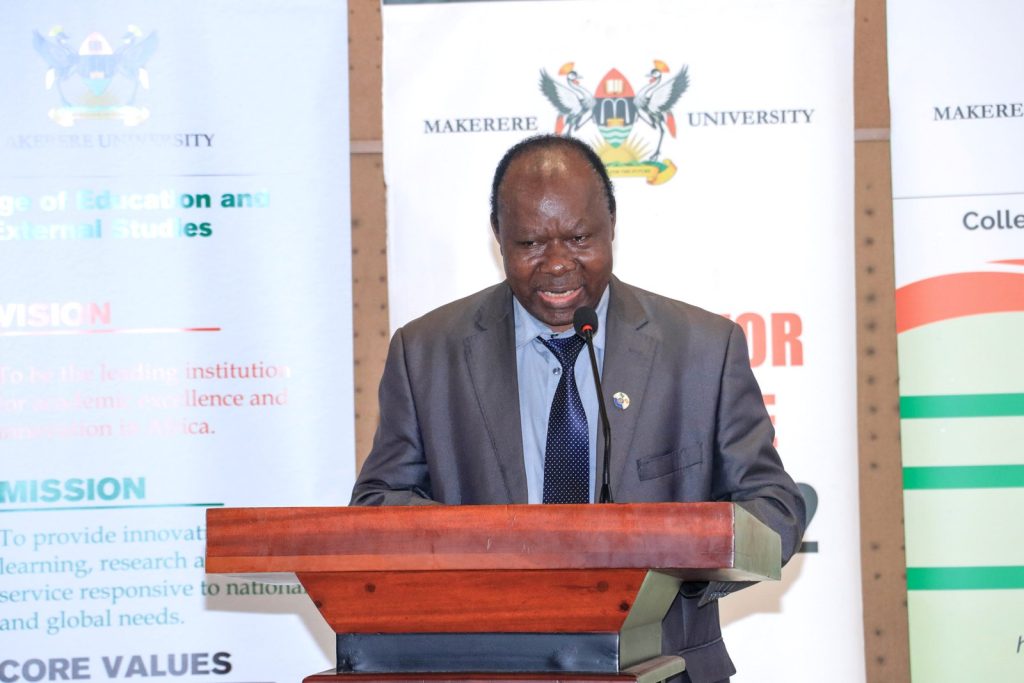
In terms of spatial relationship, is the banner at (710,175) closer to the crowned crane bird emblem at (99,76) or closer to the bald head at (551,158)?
the crowned crane bird emblem at (99,76)

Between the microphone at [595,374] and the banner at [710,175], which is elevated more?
the banner at [710,175]

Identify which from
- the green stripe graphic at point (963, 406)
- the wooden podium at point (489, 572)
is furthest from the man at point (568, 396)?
the green stripe graphic at point (963, 406)

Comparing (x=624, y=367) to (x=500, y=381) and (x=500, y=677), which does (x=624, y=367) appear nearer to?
(x=500, y=381)

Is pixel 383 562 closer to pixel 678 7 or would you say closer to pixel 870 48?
pixel 678 7

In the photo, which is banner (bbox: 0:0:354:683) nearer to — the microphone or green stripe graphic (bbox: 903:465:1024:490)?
green stripe graphic (bbox: 903:465:1024:490)

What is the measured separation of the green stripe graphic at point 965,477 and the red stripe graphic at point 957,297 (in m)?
0.50

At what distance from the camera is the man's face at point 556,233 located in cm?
262

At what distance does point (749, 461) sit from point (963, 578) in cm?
202

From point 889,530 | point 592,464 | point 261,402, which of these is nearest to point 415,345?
point 592,464

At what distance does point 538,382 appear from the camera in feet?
8.93

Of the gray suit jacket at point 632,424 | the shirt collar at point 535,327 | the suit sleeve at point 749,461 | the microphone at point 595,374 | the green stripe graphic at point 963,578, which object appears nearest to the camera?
the microphone at point 595,374

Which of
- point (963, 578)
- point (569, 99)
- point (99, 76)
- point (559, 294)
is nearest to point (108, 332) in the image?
point (99, 76)

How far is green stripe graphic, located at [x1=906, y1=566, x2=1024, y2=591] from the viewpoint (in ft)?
13.5

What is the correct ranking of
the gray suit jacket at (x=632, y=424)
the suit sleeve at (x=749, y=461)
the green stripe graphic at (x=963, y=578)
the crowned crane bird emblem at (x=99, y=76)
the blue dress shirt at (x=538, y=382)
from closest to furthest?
the suit sleeve at (x=749, y=461), the gray suit jacket at (x=632, y=424), the blue dress shirt at (x=538, y=382), the green stripe graphic at (x=963, y=578), the crowned crane bird emblem at (x=99, y=76)
